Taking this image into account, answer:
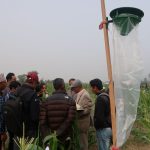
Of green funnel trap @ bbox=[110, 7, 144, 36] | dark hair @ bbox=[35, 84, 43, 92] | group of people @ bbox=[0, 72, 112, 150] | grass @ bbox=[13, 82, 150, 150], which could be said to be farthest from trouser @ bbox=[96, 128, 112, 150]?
green funnel trap @ bbox=[110, 7, 144, 36]

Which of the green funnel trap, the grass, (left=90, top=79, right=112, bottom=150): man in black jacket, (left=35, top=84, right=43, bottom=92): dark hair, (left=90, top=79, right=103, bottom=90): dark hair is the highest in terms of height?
the green funnel trap

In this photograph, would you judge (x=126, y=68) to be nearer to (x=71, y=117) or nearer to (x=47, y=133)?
(x=71, y=117)

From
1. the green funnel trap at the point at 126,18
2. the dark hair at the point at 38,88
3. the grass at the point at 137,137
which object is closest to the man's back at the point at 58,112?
the grass at the point at 137,137

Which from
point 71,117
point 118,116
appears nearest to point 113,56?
point 118,116

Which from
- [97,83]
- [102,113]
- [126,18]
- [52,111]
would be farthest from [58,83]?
[126,18]

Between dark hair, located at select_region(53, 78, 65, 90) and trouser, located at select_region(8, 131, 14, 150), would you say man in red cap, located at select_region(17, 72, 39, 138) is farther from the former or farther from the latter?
trouser, located at select_region(8, 131, 14, 150)

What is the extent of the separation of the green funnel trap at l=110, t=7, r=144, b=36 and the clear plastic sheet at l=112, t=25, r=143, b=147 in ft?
0.22

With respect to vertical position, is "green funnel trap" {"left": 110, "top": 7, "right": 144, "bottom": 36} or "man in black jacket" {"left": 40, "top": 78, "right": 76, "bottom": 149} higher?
"green funnel trap" {"left": 110, "top": 7, "right": 144, "bottom": 36}

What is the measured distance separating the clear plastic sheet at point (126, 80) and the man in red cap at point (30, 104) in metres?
1.79

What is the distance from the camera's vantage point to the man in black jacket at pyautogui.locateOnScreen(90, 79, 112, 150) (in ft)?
20.5

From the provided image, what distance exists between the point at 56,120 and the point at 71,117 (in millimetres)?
234

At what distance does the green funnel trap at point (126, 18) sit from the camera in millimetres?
4355

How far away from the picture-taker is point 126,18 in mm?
4359

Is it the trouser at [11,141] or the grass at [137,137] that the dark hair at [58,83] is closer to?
the grass at [137,137]
